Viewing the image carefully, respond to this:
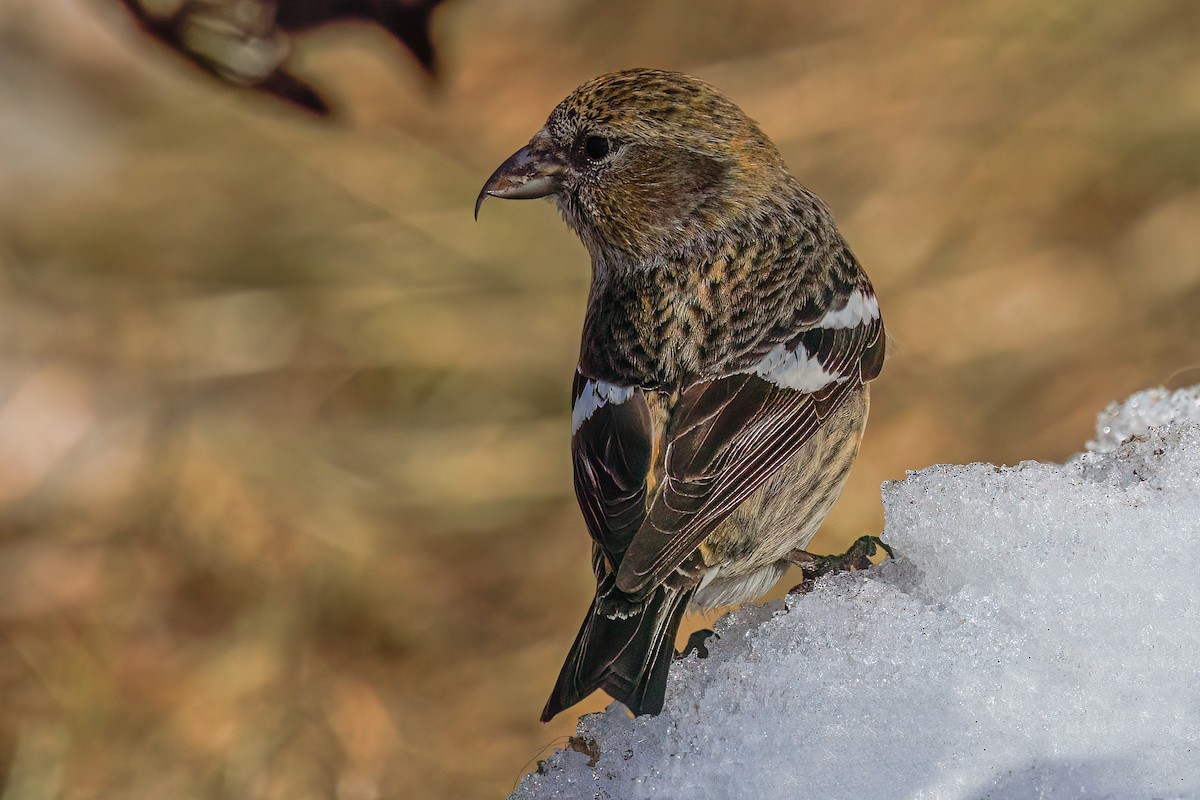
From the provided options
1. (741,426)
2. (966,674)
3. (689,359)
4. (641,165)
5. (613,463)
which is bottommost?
(966,674)

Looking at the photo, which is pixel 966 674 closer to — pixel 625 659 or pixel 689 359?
pixel 625 659

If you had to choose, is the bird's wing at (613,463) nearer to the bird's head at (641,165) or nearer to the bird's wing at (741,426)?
the bird's wing at (741,426)

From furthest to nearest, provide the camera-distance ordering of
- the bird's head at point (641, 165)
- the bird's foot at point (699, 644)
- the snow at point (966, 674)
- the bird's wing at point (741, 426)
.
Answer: the bird's head at point (641, 165) < the bird's foot at point (699, 644) < the bird's wing at point (741, 426) < the snow at point (966, 674)

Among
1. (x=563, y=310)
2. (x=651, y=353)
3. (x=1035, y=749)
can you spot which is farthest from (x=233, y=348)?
(x=1035, y=749)

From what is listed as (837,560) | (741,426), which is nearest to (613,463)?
(741,426)

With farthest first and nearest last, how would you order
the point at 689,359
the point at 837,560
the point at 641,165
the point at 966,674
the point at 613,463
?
1. the point at 641,165
2. the point at 837,560
3. the point at 689,359
4. the point at 613,463
5. the point at 966,674

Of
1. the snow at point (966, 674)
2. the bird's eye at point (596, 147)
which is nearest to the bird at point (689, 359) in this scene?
the bird's eye at point (596, 147)
